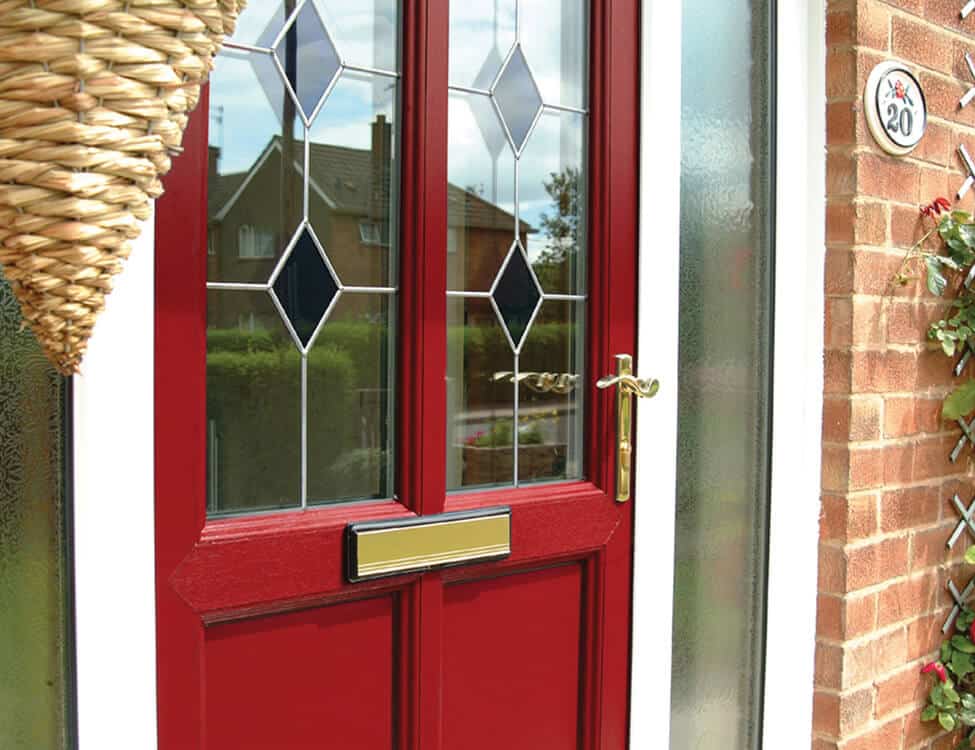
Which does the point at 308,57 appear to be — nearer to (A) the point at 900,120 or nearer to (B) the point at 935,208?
(A) the point at 900,120

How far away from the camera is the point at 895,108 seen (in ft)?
7.39

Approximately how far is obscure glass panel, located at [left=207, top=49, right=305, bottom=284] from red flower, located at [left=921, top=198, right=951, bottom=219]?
151cm

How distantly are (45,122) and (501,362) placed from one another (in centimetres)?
106

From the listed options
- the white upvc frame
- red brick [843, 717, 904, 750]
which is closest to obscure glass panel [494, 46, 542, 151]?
the white upvc frame

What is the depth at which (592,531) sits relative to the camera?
6.30 feet

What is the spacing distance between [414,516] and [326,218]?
0.50 metres

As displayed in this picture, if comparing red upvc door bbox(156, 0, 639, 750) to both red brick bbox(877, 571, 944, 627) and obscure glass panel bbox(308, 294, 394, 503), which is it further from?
red brick bbox(877, 571, 944, 627)

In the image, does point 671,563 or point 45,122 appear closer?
point 45,122

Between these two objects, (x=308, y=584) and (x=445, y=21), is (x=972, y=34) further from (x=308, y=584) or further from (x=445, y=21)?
(x=308, y=584)

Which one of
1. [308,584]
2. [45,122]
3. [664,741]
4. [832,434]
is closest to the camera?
[45,122]

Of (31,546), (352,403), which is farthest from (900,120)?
(31,546)

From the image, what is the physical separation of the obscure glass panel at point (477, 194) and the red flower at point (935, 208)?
1.07 m

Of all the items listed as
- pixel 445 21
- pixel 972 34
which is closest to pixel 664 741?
pixel 445 21

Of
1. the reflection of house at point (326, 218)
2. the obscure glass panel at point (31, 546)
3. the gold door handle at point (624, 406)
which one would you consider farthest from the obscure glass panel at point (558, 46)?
the obscure glass panel at point (31, 546)
